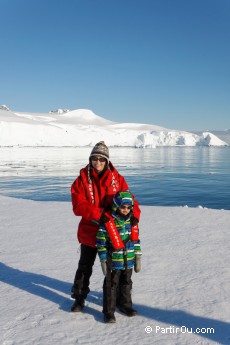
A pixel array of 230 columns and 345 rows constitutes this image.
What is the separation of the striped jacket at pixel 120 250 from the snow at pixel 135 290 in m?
0.64

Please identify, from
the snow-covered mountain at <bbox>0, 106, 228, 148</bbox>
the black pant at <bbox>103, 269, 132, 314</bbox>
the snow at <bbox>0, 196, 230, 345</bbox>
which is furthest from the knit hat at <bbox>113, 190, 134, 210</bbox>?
the snow-covered mountain at <bbox>0, 106, 228, 148</bbox>

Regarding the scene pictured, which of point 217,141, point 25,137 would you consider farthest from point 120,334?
point 217,141

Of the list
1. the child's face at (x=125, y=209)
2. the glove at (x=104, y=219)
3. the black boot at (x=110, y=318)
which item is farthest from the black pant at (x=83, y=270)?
the child's face at (x=125, y=209)

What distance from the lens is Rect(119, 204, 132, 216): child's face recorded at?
129 inches

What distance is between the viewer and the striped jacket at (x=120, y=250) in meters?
3.33

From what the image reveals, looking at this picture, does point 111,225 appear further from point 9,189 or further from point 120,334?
point 9,189

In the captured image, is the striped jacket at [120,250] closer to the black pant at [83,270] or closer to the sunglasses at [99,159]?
the black pant at [83,270]

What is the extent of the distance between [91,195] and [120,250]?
2.19 feet

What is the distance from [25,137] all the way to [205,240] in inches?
3884

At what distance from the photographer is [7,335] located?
3154mm

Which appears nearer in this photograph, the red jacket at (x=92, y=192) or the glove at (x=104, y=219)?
the glove at (x=104, y=219)

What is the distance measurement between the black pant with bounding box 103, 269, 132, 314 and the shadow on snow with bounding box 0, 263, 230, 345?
0.22 meters

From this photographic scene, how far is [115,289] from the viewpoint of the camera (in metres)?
3.47

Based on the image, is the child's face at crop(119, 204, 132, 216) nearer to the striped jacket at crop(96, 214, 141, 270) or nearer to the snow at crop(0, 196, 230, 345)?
the striped jacket at crop(96, 214, 141, 270)
